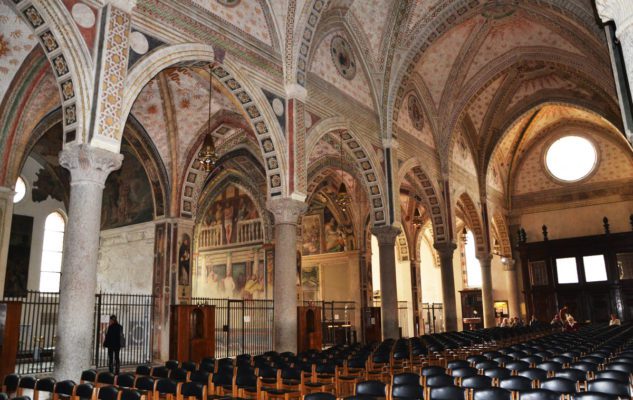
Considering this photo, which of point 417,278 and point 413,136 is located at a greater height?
point 413,136

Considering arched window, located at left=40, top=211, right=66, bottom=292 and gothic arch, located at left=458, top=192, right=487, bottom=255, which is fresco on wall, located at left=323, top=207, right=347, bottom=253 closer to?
gothic arch, located at left=458, top=192, right=487, bottom=255

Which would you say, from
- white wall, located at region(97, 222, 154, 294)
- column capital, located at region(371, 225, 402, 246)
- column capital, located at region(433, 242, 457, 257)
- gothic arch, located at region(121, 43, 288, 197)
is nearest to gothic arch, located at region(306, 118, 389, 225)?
column capital, located at region(371, 225, 402, 246)

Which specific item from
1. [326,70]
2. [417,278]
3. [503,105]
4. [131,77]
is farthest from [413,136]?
[131,77]

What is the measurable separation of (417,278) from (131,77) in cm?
2321

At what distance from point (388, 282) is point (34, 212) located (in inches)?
527

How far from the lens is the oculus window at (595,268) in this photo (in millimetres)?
27766

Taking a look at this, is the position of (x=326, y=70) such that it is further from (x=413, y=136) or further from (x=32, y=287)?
(x=32, y=287)

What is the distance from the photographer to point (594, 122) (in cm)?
2944

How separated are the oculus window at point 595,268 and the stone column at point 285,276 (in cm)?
2081

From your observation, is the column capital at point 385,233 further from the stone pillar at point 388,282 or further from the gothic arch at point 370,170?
the gothic arch at point 370,170

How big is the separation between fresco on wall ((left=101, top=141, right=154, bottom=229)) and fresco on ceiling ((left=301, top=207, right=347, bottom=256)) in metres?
10.9

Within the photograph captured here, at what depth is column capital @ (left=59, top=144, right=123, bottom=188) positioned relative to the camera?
909 cm

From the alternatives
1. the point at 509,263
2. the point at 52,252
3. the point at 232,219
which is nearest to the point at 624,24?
the point at 52,252

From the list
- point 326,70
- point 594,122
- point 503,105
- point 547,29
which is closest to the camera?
point 326,70
